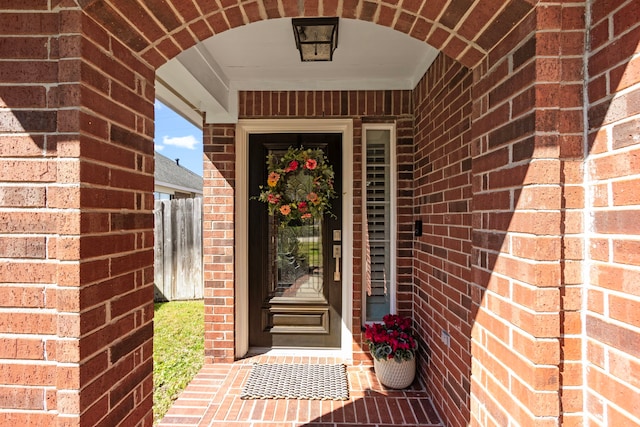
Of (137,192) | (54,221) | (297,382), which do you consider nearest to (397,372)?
(297,382)

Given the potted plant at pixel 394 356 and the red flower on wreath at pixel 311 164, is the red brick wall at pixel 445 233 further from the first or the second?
the red flower on wreath at pixel 311 164

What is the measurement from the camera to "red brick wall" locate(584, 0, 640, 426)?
2.65 ft

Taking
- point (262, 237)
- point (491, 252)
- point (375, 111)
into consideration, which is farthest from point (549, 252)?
point (262, 237)

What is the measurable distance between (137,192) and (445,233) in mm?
1856

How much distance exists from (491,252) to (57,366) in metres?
1.47

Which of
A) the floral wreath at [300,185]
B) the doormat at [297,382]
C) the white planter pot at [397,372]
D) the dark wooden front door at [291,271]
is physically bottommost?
the doormat at [297,382]

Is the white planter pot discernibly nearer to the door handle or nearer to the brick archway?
the door handle

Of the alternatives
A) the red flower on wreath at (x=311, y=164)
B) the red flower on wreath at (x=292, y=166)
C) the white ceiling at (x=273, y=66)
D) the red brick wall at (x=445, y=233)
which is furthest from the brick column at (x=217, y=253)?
the red brick wall at (x=445, y=233)

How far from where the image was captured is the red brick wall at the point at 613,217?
31.9 inches

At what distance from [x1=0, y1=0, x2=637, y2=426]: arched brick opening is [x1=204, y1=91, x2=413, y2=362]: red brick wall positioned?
5.64 feet

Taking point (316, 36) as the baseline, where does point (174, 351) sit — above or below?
below

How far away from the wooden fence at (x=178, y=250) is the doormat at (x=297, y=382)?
9.07ft

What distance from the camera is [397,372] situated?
A: 2586 mm

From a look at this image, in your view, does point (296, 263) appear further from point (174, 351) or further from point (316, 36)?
point (316, 36)
